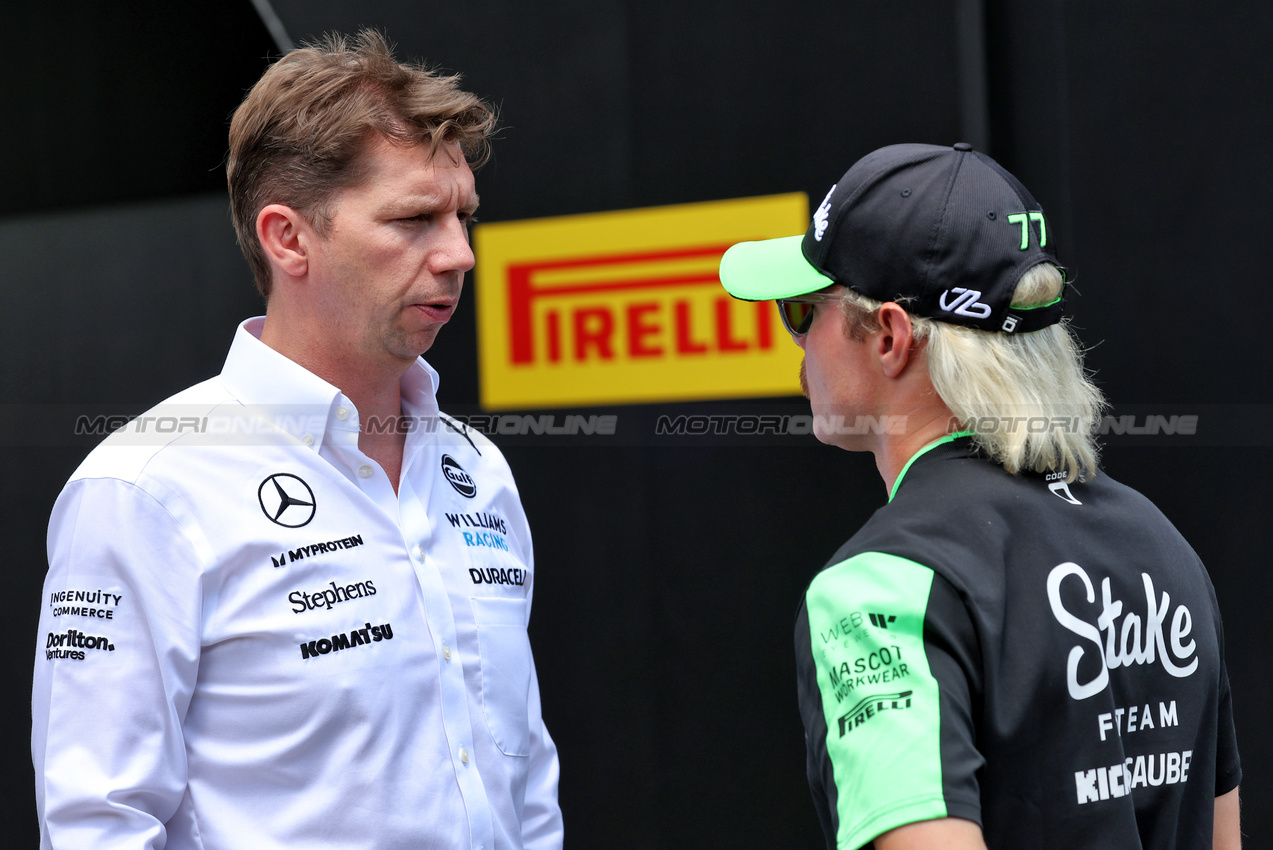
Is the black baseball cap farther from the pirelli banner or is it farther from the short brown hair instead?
the pirelli banner


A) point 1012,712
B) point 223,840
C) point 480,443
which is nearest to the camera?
point 1012,712

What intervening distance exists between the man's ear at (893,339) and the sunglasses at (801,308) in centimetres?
7

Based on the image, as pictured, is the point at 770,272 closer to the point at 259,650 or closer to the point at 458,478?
the point at 458,478

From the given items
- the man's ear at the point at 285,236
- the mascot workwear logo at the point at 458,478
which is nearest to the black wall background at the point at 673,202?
the mascot workwear logo at the point at 458,478

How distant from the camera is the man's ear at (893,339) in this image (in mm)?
1160

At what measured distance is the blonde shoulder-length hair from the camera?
1.10m

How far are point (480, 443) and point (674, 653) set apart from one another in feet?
3.94

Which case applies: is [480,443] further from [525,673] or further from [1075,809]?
[1075,809]

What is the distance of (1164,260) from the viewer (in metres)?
2.50

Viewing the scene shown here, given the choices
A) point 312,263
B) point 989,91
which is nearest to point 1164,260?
point 989,91

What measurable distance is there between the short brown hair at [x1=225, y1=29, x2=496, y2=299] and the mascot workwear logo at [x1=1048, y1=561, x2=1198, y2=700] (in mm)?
1048

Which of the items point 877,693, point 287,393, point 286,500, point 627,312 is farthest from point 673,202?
point 877,693

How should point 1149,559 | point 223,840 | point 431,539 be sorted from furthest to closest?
point 431,539 < point 223,840 < point 1149,559

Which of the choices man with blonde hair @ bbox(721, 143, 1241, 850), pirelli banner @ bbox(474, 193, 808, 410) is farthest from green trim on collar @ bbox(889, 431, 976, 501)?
pirelli banner @ bbox(474, 193, 808, 410)
